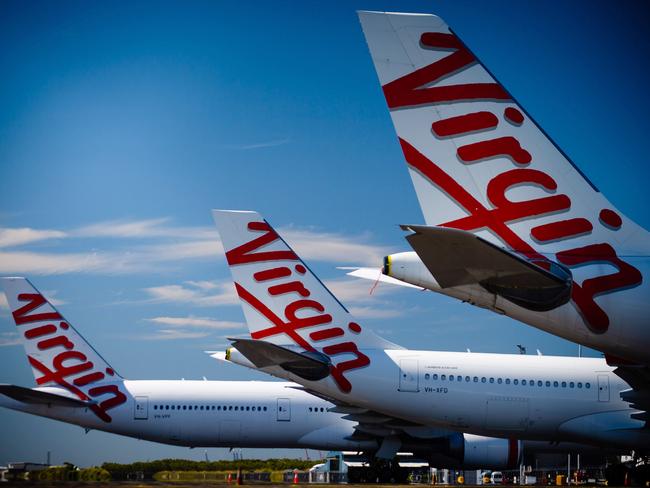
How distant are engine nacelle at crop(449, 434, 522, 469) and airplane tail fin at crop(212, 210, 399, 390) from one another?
5858 mm

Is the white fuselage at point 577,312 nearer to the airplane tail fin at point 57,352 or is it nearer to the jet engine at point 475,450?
the jet engine at point 475,450

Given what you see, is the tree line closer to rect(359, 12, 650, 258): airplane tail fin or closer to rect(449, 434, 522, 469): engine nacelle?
rect(449, 434, 522, 469): engine nacelle

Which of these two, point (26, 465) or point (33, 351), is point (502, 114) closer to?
point (26, 465)

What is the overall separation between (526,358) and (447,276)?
1929cm

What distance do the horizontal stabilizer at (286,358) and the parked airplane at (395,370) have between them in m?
→ 0.03

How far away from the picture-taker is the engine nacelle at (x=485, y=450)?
3183 centimetres

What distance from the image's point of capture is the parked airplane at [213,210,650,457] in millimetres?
26062

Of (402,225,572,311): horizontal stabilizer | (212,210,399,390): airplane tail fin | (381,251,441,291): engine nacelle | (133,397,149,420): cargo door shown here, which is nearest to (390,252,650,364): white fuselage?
(381,251,441,291): engine nacelle

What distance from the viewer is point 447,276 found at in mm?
10680

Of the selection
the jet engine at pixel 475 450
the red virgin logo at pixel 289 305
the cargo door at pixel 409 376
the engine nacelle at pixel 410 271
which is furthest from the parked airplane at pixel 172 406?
the engine nacelle at pixel 410 271

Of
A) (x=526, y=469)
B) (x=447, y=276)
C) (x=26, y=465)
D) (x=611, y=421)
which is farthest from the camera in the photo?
(x=526, y=469)

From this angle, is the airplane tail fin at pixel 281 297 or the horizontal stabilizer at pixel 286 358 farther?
the airplane tail fin at pixel 281 297

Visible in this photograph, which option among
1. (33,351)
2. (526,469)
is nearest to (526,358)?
(526,469)

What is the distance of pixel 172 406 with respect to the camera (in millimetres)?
36688
